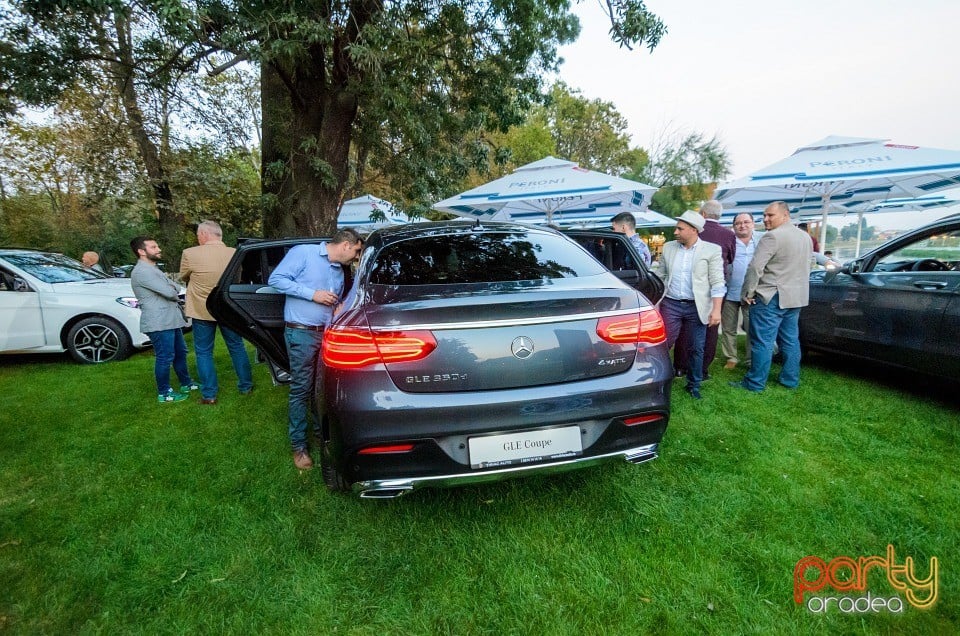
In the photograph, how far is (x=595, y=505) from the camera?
2.33 meters

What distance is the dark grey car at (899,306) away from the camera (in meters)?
3.22

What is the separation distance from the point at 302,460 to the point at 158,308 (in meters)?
2.42

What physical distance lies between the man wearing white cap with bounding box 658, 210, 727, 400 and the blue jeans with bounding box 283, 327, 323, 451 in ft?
8.97

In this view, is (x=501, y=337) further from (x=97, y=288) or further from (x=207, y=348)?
(x=97, y=288)

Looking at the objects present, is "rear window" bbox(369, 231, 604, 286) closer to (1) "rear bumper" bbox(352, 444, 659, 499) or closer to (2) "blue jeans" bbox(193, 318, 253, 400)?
(1) "rear bumper" bbox(352, 444, 659, 499)

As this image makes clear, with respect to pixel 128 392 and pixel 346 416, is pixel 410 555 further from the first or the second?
pixel 128 392

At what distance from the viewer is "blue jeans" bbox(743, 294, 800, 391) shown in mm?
3881

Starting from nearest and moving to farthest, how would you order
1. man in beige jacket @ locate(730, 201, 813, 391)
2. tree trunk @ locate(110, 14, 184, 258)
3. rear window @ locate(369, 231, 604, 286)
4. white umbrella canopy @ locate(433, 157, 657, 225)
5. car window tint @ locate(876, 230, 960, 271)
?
rear window @ locate(369, 231, 604, 286), car window tint @ locate(876, 230, 960, 271), man in beige jacket @ locate(730, 201, 813, 391), white umbrella canopy @ locate(433, 157, 657, 225), tree trunk @ locate(110, 14, 184, 258)

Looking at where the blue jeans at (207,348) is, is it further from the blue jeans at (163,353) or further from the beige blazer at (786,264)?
the beige blazer at (786,264)

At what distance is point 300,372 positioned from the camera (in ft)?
9.57

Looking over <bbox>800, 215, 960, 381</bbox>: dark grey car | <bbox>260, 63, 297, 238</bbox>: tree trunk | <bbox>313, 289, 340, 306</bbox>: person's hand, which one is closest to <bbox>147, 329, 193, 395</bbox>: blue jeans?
<bbox>313, 289, 340, 306</bbox>: person's hand

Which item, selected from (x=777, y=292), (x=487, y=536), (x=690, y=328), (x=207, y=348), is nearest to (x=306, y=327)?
(x=487, y=536)

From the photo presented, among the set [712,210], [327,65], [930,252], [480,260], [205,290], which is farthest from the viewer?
[327,65]

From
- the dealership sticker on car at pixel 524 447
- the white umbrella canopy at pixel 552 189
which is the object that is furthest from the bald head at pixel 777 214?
the white umbrella canopy at pixel 552 189
